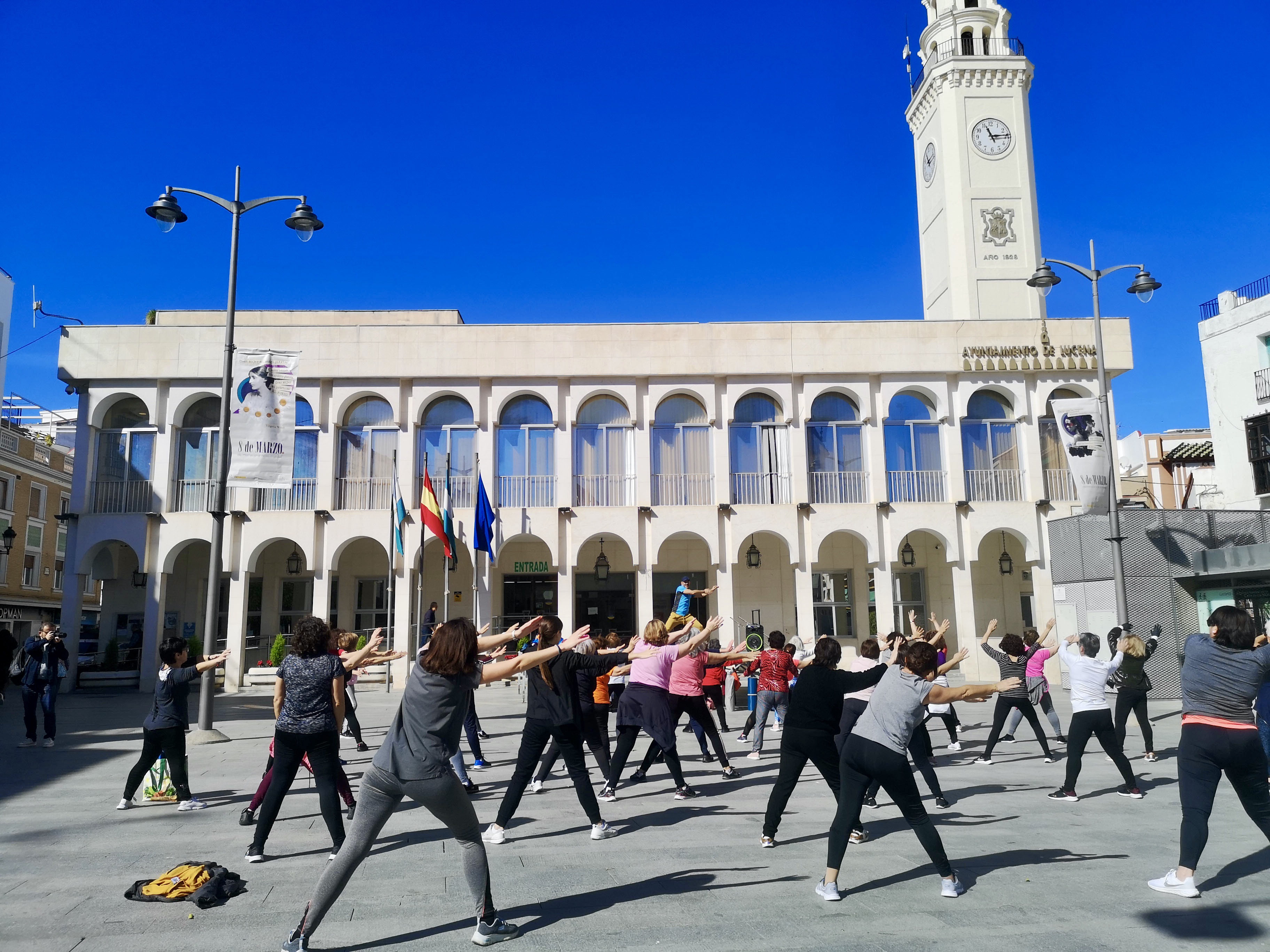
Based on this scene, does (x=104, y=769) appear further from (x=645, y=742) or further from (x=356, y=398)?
(x=356, y=398)

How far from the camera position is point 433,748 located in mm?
5105

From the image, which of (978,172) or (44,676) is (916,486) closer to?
(978,172)

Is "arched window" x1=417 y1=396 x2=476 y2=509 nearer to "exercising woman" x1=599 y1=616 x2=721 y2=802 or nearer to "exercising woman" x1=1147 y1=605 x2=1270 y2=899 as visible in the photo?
"exercising woman" x1=599 y1=616 x2=721 y2=802

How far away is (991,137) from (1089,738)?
2941cm

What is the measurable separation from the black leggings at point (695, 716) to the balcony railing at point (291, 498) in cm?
1828

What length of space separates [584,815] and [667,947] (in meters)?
3.88

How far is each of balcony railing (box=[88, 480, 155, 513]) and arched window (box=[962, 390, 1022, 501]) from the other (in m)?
23.4

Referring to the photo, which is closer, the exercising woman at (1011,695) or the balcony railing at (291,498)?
the exercising woman at (1011,695)

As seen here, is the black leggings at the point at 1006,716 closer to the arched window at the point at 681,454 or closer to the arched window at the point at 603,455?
the arched window at the point at 681,454

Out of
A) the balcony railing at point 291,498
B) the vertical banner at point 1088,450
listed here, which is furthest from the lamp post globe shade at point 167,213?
the vertical banner at point 1088,450

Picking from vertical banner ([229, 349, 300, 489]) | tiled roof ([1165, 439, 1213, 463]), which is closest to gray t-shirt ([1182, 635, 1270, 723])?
vertical banner ([229, 349, 300, 489])

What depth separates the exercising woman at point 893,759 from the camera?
233 inches

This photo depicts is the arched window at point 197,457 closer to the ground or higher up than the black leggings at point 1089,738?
higher up

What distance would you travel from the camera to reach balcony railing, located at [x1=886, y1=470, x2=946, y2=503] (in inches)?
1070
